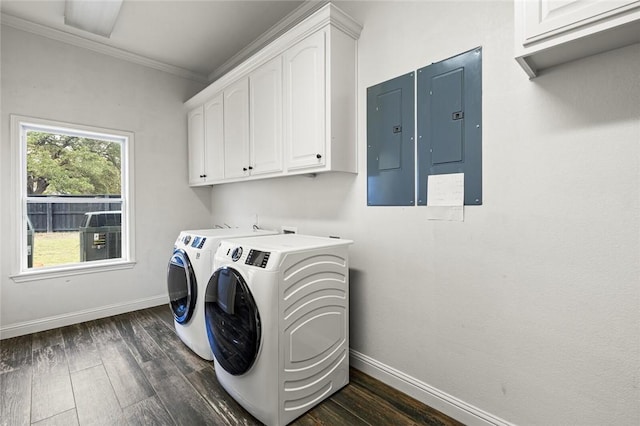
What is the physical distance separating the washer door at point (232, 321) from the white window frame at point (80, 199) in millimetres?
2094

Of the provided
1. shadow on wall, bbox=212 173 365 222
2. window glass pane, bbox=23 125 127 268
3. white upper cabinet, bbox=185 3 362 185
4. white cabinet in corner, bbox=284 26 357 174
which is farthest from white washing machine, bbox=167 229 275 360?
window glass pane, bbox=23 125 127 268

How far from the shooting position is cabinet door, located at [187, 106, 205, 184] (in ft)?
11.4

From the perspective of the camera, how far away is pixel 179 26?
279 cm

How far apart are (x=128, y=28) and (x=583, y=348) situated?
404 cm

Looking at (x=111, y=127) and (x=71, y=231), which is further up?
(x=111, y=127)

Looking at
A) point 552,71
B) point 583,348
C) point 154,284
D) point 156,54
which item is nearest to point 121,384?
point 154,284

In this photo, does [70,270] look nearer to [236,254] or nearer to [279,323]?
[236,254]

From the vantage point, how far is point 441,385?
172cm

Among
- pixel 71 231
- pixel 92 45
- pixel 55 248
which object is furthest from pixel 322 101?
pixel 55 248

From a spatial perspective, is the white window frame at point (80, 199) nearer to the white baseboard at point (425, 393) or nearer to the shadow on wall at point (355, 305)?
the shadow on wall at point (355, 305)

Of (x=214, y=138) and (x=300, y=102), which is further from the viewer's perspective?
(x=214, y=138)

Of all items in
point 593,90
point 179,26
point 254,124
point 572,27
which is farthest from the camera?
point 179,26

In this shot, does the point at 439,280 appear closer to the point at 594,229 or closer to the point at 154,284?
the point at 594,229

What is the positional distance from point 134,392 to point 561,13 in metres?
2.86
